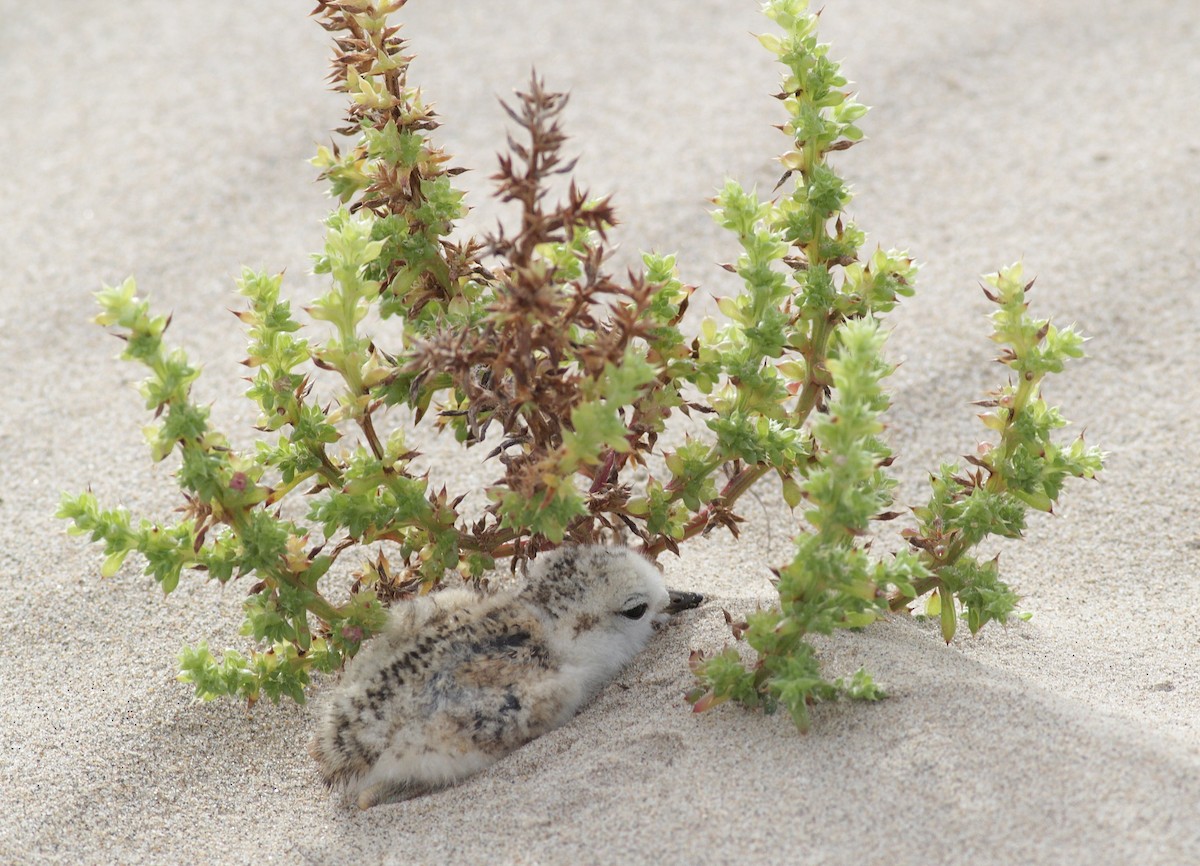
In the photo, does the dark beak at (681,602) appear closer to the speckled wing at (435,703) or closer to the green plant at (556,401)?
the green plant at (556,401)

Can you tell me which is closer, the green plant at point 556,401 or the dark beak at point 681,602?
the green plant at point 556,401

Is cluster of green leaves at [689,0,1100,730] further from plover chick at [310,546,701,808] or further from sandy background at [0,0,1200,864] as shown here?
plover chick at [310,546,701,808]

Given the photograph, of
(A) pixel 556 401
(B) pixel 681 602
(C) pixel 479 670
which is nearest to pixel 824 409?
(B) pixel 681 602

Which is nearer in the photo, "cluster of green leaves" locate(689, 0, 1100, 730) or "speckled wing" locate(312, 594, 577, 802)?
"cluster of green leaves" locate(689, 0, 1100, 730)

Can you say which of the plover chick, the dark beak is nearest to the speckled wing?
the plover chick

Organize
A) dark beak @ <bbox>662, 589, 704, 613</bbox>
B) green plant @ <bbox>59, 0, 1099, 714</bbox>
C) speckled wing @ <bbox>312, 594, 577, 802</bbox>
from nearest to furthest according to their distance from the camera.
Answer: green plant @ <bbox>59, 0, 1099, 714</bbox>
speckled wing @ <bbox>312, 594, 577, 802</bbox>
dark beak @ <bbox>662, 589, 704, 613</bbox>

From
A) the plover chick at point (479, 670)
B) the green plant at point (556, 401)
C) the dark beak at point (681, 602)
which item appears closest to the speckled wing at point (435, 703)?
the plover chick at point (479, 670)

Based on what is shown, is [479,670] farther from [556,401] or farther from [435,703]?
[556,401]
